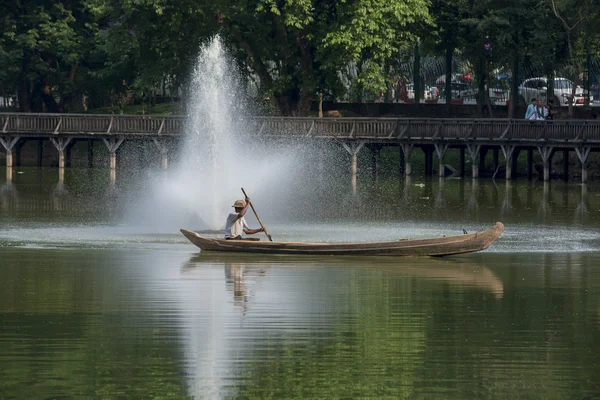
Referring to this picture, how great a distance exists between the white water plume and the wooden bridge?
46.9 inches

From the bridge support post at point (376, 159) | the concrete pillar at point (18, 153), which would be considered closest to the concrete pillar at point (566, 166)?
the bridge support post at point (376, 159)

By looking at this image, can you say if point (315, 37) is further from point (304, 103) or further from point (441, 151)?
point (441, 151)

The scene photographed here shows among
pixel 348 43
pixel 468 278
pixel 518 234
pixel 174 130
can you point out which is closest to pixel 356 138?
pixel 348 43

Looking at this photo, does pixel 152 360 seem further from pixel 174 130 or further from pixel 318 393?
pixel 174 130

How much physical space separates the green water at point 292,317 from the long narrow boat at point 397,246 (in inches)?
7.9

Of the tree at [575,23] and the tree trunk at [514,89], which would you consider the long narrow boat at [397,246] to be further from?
the tree trunk at [514,89]

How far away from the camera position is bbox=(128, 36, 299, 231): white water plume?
3754cm

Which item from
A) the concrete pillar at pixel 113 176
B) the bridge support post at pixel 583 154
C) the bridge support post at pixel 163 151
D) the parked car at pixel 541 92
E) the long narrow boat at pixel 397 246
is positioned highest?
the parked car at pixel 541 92

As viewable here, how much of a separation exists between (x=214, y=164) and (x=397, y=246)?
1621 centimetres

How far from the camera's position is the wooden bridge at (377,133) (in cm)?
5362

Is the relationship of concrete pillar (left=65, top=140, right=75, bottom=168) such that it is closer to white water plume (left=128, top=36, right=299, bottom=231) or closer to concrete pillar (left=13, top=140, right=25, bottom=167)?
concrete pillar (left=13, top=140, right=25, bottom=167)

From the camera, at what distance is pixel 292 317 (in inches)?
795

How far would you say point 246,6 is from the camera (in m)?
59.1

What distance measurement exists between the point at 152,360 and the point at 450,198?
1178 inches
